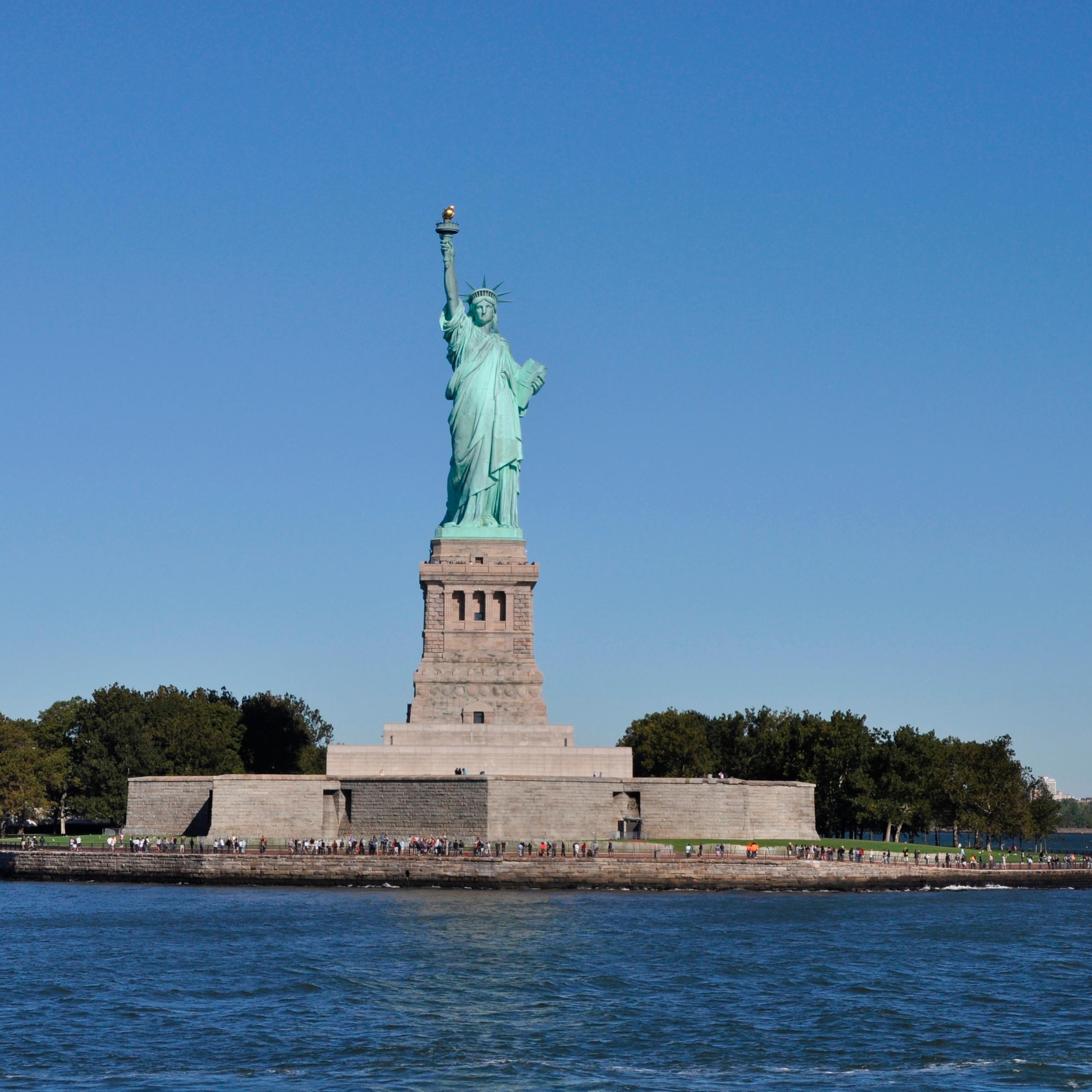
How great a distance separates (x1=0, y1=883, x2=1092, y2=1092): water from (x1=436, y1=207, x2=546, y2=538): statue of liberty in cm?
2024

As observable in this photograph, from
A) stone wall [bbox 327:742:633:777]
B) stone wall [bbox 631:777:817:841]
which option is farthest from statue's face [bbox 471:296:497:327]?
stone wall [bbox 631:777:817:841]

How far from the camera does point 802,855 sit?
56.7 m

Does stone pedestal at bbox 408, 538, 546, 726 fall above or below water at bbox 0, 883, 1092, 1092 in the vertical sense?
above

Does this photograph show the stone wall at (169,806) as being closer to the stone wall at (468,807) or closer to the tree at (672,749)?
the stone wall at (468,807)

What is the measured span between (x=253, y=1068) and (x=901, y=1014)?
12870mm

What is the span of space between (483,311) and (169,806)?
23181 mm

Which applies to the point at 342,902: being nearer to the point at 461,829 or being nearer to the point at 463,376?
the point at 461,829

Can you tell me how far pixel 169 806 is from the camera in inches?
2419

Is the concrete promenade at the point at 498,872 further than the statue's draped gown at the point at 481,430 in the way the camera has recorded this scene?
No

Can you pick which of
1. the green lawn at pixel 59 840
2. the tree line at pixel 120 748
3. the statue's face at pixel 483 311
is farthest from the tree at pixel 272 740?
the statue's face at pixel 483 311

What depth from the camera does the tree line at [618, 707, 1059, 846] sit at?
70625 mm

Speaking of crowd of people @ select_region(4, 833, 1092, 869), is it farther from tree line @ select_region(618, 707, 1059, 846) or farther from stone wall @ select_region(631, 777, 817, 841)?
tree line @ select_region(618, 707, 1059, 846)

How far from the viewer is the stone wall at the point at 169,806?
6084 cm

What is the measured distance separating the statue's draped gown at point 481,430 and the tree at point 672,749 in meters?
18.0
